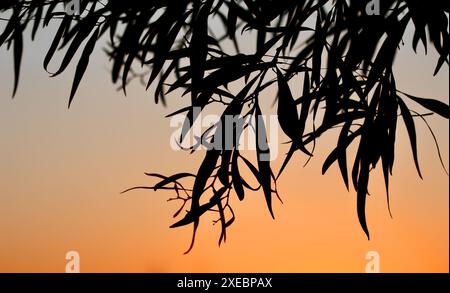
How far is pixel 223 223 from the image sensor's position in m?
1.45

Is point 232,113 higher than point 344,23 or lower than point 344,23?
lower

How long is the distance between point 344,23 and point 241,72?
8.8 inches

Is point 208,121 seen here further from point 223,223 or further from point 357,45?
point 357,45

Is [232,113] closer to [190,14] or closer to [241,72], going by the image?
[241,72]

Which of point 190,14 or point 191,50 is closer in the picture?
point 191,50

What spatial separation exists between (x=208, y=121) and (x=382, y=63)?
36 centimetres

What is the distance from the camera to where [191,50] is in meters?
1.32
